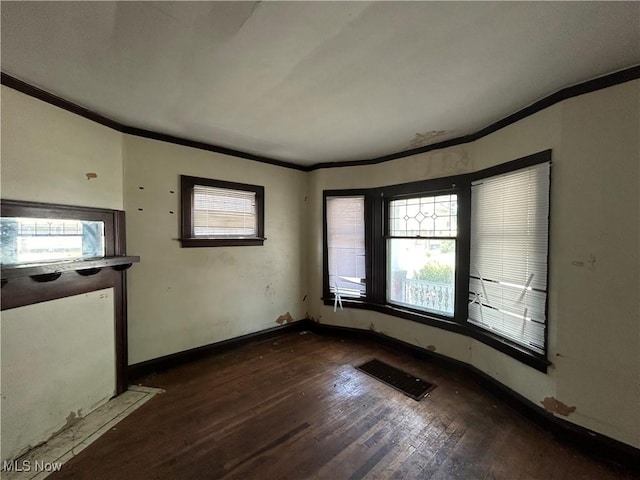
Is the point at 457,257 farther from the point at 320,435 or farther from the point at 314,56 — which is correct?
the point at 314,56

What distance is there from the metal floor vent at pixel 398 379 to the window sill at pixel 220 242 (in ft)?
6.52

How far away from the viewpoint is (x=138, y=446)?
180 cm

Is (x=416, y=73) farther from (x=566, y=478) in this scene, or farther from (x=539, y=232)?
(x=566, y=478)

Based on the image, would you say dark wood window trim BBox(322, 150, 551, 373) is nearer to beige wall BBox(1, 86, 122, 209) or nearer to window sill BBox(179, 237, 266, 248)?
window sill BBox(179, 237, 266, 248)

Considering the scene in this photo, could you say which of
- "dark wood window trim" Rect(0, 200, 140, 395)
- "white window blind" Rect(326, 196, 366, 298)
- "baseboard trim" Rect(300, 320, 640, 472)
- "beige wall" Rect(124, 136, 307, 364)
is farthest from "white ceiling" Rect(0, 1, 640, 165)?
"baseboard trim" Rect(300, 320, 640, 472)

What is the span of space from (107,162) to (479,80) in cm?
304

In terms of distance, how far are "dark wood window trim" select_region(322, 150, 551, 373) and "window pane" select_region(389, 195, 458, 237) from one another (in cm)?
9

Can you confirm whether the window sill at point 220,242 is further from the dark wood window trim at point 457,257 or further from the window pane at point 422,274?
the window pane at point 422,274

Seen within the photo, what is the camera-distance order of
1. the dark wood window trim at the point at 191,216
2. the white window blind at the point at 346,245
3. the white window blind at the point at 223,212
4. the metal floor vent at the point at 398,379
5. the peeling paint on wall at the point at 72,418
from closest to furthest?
the peeling paint on wall at the point at 72,418 → the metal floor vent at the point at 398,379 → the dark wood window trim at the point at 191,216 → the white window blind at the point at 223,212 → the white window blind at the point at 346,245

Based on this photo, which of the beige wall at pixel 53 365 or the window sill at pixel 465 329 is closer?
the beige wall at pixel 53 365

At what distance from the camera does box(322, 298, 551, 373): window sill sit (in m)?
2.02

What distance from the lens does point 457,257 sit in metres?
2.79

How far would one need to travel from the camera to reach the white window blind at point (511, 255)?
2.03 metres

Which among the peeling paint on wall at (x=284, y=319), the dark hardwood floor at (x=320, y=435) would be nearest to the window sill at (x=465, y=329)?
the dark hardwood floor at (x=320, y=435)
